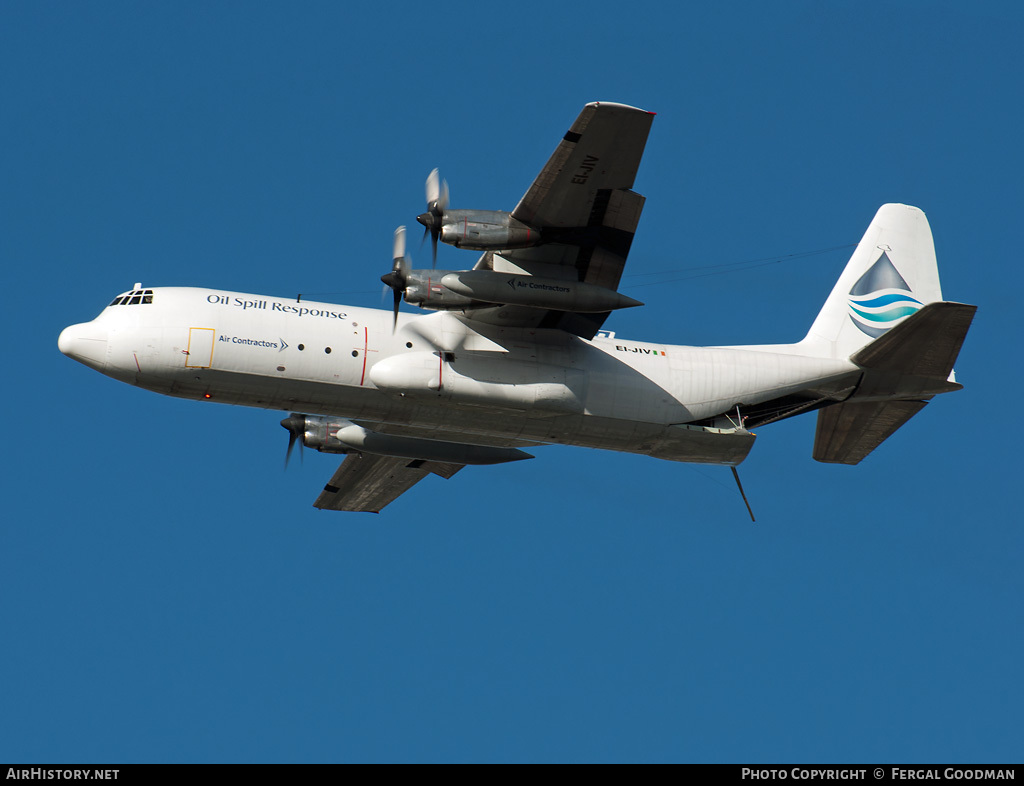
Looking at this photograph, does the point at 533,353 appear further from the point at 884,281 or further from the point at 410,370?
the point at 884,281

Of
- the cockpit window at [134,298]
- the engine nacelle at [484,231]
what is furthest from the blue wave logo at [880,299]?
the cockpit window at [134,298]

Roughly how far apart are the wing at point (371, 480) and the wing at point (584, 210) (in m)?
5.71

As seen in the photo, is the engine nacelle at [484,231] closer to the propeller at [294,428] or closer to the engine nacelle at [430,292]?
the engine nacelle at [430,292]

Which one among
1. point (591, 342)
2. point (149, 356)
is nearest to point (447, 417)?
point (591, 342)

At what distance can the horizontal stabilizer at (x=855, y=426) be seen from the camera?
2230 centimetres

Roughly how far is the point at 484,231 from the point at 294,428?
750 cm

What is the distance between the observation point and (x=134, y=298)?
1975 centimetres

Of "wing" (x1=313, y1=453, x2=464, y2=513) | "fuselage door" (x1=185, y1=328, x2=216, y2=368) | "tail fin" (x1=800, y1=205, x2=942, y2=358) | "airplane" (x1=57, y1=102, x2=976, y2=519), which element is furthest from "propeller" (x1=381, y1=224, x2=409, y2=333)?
"tail fin" (x1=800, y1=205, x2=942, y2=358)

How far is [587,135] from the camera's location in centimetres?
1762
